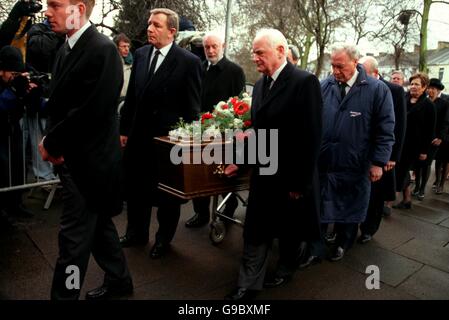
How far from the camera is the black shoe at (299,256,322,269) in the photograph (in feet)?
13.2

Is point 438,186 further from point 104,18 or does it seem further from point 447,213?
point 104,18

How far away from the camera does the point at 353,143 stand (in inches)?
155

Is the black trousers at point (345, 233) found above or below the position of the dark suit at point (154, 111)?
below

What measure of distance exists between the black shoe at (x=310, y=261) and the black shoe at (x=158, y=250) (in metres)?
1.31

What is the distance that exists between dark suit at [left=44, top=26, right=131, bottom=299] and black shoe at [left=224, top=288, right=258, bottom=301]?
111 cm

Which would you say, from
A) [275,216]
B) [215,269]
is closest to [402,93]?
[275,216]

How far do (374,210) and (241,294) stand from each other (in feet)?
7.57

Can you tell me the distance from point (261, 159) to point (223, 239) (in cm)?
165

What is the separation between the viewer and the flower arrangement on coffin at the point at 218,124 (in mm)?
3578

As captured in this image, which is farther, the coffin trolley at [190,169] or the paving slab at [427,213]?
the paving slab at [427,213]

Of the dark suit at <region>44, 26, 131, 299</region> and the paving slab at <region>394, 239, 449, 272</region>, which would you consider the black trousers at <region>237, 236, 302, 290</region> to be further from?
the paving slab at <region>394, 239, 449, 272</region>

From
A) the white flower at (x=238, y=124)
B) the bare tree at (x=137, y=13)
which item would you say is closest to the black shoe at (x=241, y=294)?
the white flower at (x=238, y=124)

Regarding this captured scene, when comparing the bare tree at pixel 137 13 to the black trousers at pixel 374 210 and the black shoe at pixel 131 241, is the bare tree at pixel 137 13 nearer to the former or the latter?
the black shoe at pixel 131 241
